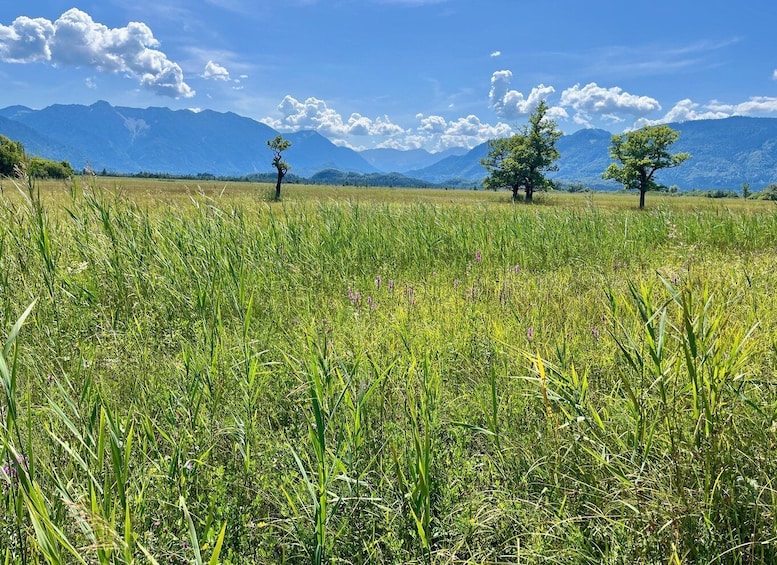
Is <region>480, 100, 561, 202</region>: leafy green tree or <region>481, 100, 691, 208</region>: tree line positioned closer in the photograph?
<region>481, 100, 691, 208</region>: tree line

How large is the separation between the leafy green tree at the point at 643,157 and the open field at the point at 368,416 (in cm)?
5401

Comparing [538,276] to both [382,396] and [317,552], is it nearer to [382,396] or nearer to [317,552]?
[382,396]

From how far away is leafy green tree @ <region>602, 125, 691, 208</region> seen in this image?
50062mm

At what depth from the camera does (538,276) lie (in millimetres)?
5480

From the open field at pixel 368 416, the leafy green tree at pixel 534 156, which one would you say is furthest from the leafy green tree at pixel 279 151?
the open field at pixel 368 416

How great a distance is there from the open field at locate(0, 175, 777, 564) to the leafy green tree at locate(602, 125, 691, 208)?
2126 inches

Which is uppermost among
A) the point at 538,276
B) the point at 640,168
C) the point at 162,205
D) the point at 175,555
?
the point at 640,168

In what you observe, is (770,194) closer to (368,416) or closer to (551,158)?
(368,416)

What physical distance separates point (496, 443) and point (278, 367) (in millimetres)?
1509

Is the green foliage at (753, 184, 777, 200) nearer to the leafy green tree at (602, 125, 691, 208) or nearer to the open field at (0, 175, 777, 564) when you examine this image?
the open field at (0, 175, 777, 564)

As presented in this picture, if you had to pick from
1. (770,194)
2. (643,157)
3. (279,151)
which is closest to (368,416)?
(770,194)

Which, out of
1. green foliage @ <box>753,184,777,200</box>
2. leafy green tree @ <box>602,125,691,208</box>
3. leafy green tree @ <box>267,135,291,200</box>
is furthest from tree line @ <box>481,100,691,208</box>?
leafy green tree @ <box>267,135,291,200</box>

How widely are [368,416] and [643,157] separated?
201 feet

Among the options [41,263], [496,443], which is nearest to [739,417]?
[496,443]
